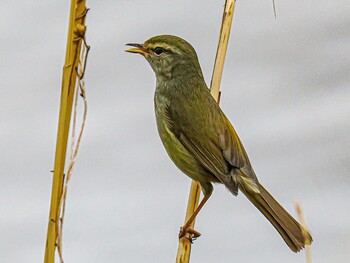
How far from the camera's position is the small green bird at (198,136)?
114 inches

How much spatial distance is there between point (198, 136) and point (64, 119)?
118 cm

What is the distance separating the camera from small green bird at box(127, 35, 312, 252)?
2.91 metres

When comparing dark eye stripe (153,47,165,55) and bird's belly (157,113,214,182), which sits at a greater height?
dark eye stripe (153,47,165,55)

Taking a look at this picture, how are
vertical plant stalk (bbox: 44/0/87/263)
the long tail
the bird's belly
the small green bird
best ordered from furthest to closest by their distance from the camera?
the bird's belly, the small green bird, the long tail, vertical plant stalk (bbox: 44/0/87/263)

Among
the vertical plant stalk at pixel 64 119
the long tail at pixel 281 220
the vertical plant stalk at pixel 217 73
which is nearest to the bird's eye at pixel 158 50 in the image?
the vertical plant stalk at pixel 217 73

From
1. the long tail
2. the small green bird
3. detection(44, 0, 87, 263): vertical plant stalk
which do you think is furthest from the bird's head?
detection(44, 0, 87, 263): vertical plant stalk

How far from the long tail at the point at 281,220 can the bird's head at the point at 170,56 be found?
634 millimetres

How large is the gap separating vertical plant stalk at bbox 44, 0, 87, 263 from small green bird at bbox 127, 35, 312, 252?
1.00 meters

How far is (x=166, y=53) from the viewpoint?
315 centimetres

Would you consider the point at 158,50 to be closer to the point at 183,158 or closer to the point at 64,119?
the point at 183,158

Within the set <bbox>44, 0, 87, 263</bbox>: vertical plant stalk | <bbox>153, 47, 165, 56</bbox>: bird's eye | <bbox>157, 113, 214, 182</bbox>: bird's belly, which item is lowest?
<bbox>44, 0, 87, 263</bbox>: vertical plant stalk

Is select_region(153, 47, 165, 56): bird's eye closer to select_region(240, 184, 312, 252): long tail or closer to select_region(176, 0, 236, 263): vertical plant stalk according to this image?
select_region(176, 0, 236, 263): vertical plant stalk

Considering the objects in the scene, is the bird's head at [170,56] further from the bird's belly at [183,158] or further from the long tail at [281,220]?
the long tail at [281,220]

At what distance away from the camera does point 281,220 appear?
281 cm
